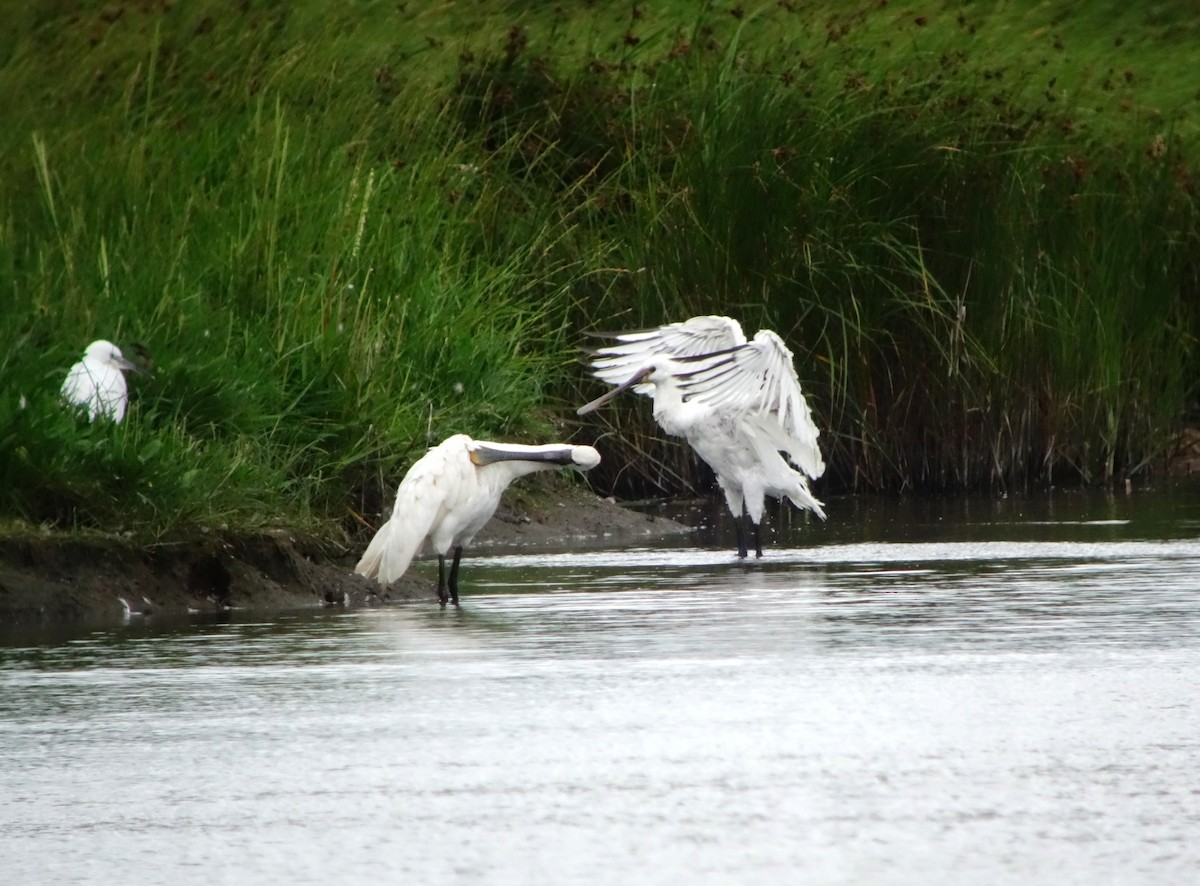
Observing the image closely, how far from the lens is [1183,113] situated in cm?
1889

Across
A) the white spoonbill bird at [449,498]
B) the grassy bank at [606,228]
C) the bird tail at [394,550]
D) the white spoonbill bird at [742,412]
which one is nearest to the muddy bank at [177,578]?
the white spoonbill bird at [449,498]

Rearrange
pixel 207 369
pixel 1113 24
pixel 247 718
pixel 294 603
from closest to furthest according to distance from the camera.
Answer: pixel 247 718 → pixel 294 603 → pixel 207 369 → pixel 1113 24

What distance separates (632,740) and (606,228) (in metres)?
9.38

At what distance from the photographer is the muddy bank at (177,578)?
835 cm

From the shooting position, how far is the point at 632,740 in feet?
18.0

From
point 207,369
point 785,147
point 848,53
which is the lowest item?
point 207,369

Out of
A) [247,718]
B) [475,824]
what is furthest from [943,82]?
[475,824]

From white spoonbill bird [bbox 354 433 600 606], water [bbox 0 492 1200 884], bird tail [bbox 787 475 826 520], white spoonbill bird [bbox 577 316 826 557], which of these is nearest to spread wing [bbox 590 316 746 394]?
white spoonbill bird [bbox 577 316 826 557]

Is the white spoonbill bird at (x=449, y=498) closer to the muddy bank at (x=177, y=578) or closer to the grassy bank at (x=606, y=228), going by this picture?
the muddy bank at (x=177, y=578)

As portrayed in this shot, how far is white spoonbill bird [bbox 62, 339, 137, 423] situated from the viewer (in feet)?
29.4

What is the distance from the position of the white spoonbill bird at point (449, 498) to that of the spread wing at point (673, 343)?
9.67 feet

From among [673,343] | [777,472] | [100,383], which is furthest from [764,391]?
[100,383]

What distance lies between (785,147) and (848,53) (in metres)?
2.32

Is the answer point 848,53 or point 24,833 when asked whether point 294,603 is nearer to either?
point 24,833
